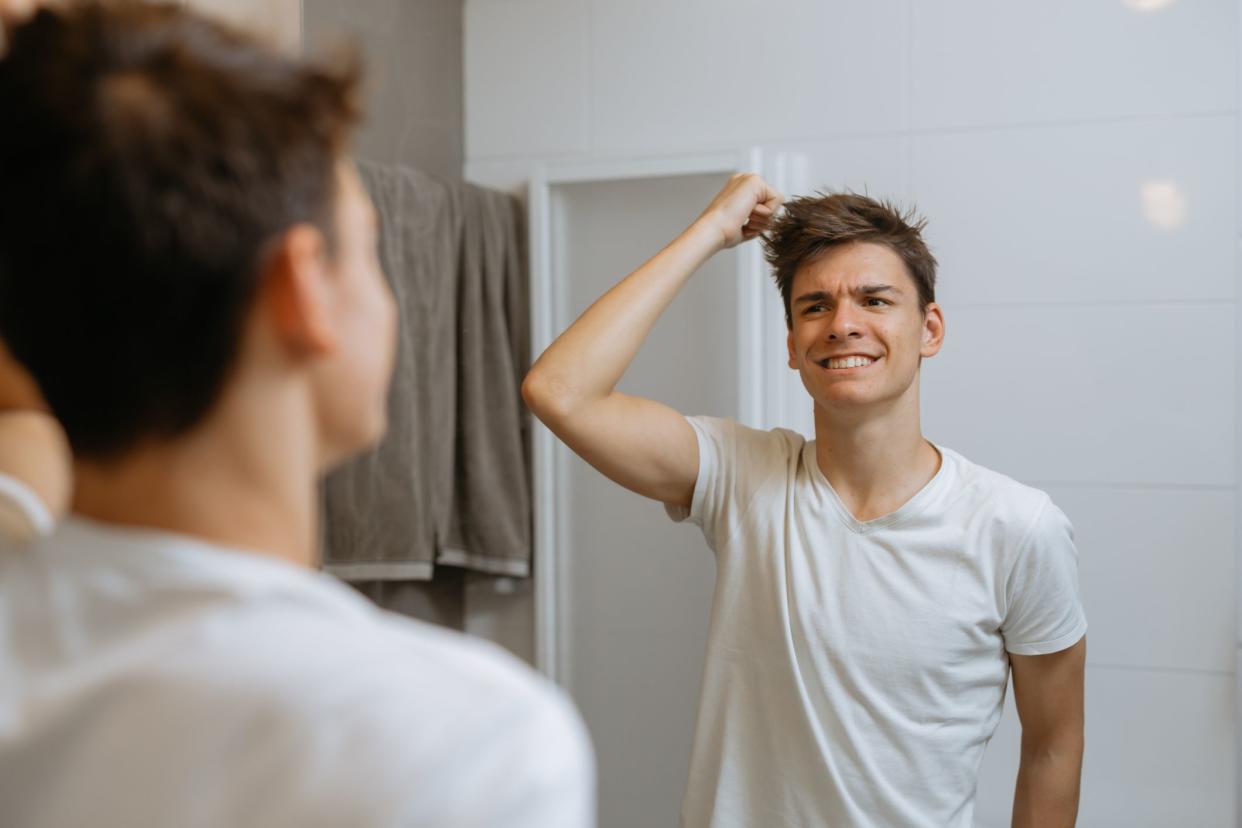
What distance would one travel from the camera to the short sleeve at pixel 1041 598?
1.41 meters

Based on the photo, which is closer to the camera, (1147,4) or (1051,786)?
(1051,786)

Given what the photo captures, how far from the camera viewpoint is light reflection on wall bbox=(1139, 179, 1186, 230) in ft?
6.16

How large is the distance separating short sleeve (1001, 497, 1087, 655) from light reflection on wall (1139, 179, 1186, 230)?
73cm

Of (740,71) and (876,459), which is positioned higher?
(740,71)

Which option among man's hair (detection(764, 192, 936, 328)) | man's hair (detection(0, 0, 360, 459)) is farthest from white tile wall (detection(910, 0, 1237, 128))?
man's hair (detection(0, 0, 360, 459))

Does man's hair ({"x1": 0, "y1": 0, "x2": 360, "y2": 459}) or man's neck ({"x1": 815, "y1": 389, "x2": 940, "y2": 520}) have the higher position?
man's hair ({"x1": 0, "y1": 0, "x2": 360, "y2": 459})

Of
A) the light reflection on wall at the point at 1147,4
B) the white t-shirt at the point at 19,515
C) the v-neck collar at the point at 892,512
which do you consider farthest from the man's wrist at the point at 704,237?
the white t-shirt at the point at 19,515

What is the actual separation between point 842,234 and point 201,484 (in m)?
1.19

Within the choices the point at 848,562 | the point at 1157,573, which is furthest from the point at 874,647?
the point at 1157,573

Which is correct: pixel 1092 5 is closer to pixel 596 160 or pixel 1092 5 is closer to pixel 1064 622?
pixel 596 160

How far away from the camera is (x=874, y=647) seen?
1410mm

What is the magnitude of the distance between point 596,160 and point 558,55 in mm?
242

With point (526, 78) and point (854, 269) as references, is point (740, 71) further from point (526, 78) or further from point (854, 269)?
point (854, 269)

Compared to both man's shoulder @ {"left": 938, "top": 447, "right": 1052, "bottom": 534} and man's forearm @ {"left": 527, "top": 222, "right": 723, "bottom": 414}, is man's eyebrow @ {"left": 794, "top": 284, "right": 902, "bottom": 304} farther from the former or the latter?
man's shoulder @ {"left": 938, "top": 447, "right": 1052, "bottom": 534}
